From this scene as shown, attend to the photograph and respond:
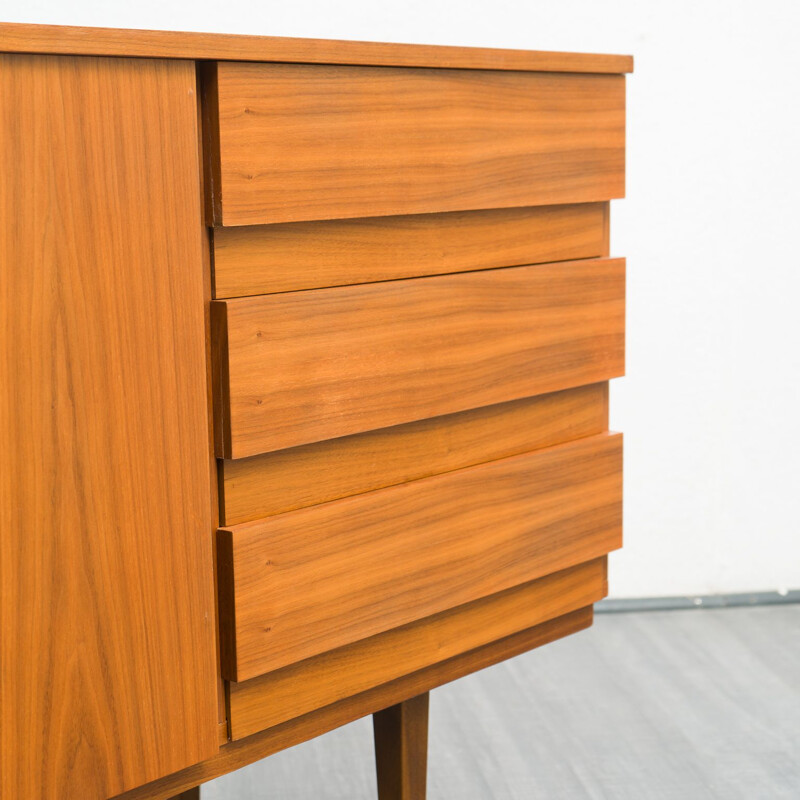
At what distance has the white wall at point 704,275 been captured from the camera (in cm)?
226

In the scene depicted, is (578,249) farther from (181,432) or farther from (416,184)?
(181,432)

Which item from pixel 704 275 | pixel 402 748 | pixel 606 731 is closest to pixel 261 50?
pixel 402 748

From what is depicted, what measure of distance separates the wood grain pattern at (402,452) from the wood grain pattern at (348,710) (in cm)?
21

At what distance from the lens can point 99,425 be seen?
85 centimetres

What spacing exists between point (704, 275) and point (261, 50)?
1621mm

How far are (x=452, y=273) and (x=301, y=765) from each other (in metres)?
0.93

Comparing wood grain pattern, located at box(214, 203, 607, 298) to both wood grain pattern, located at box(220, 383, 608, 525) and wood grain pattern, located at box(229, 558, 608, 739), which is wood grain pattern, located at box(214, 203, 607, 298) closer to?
wood grain pattern, located at box(220, 383, 608, 525)

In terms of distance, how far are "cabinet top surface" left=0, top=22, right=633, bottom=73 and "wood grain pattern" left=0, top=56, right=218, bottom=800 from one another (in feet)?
0.04

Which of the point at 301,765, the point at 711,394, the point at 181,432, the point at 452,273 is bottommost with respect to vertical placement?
the point at 301,765

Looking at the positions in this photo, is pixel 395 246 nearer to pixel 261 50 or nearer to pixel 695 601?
pixel 261 50

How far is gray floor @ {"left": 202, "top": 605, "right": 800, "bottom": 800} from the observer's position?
65.1 inches

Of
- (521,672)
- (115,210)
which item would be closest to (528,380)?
(115,210)

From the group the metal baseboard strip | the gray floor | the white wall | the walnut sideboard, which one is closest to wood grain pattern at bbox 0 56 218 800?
the walnut sideboard

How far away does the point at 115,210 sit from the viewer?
0.84 m
